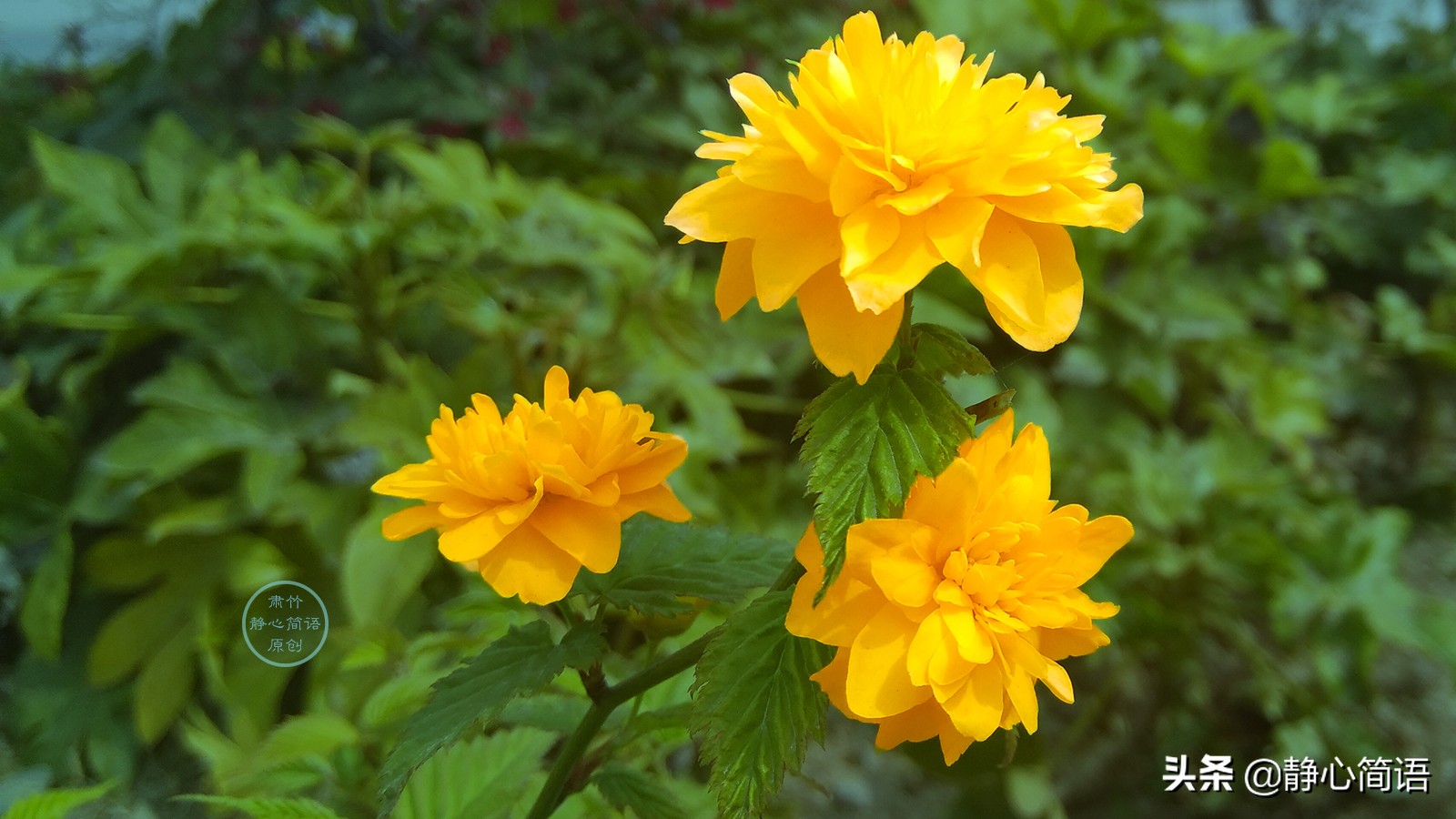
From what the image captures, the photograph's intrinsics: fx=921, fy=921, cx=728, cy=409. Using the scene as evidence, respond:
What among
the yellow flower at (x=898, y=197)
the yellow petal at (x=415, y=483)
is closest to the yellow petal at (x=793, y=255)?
the yellow flower at (x=898, y=197)

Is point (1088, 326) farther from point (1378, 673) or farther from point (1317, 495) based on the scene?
point (1378, 673)

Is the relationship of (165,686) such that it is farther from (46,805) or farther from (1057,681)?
(1057,681)

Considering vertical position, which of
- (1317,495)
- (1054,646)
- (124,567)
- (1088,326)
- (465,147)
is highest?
(1054,646)

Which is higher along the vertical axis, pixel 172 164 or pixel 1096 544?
pixel 1096 544

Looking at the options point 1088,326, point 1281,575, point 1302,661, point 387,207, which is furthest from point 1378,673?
point 387,207

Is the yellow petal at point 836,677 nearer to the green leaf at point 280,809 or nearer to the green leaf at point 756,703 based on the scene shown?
the green leaf at point 756,703

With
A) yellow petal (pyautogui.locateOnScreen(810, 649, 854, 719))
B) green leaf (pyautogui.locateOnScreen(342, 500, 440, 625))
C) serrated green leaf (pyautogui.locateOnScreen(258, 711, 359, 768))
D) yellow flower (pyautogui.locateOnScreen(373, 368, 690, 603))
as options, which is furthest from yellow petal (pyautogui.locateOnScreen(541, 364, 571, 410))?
green leaf (pyautogui.locateOnScreen(342, 500, 440, 625))

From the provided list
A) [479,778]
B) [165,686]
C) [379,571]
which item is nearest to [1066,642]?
[479,778]
